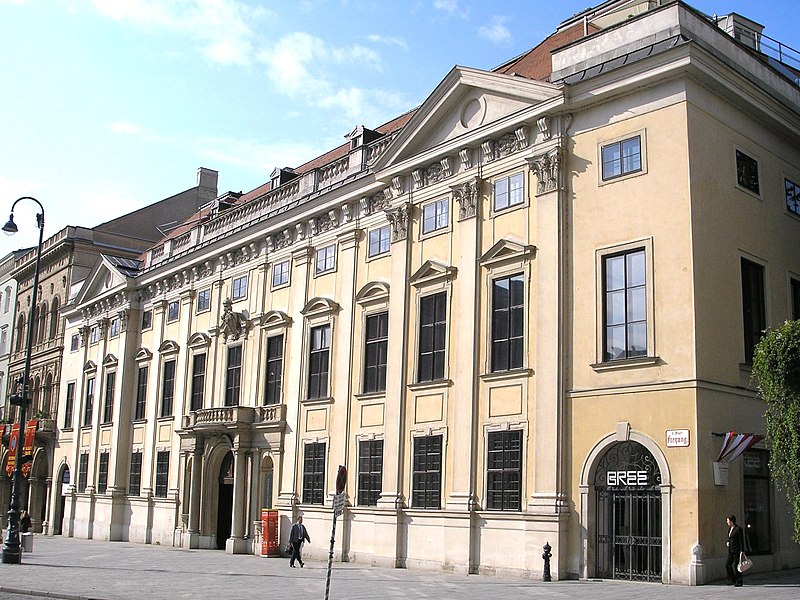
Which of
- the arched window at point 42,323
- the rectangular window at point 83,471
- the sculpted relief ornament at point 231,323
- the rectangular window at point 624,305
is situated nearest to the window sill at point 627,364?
the rectangular window at point 624,305

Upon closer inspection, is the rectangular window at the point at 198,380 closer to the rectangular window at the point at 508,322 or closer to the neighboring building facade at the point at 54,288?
the neighboring building facade at the point at 54,288

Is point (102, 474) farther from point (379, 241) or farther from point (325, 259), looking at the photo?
point (379, 241)

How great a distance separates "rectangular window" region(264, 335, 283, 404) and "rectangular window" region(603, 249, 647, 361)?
15225mm

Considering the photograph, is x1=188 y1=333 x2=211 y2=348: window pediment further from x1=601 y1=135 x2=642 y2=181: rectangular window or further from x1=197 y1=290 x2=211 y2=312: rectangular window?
x1=601 y1=135 x2=642 y2=181: rectangular window

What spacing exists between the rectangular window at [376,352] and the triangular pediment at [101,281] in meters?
20.1

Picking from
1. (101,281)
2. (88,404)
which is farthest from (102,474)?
(101,281)

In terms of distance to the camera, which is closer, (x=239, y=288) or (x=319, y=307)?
(x=319, y=307)

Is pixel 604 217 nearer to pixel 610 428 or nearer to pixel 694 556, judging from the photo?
pixel 610 428

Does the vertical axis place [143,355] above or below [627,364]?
above

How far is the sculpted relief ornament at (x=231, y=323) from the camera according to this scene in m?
37.8

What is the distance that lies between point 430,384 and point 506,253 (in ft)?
15.3

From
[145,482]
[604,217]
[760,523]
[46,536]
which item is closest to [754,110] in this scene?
[604,217]

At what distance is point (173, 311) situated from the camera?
43562 millimetres

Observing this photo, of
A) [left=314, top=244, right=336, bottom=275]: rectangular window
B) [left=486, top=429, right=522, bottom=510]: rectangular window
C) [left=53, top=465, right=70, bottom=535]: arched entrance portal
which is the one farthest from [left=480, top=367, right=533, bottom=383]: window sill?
[left=53, top=465, right=70, bottom=535]: arched entrance portal
